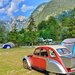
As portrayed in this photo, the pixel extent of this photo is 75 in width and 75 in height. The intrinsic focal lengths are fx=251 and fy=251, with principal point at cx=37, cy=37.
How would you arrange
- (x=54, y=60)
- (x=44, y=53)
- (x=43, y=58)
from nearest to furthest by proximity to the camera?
(x=54, y=60), (x=43, y=58), (x=44, y=53)

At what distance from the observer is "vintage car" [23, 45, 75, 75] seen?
50.8ft

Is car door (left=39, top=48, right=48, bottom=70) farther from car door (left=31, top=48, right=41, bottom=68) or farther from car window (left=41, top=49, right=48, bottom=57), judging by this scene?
car door (left=31, top=48, right=41, bottom=68)

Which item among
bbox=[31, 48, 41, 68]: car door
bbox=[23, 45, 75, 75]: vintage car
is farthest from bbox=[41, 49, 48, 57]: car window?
bbox=[31, 48, 41, 68]: car door

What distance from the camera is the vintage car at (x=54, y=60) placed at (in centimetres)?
1549

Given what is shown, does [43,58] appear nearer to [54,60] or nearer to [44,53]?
[44,53]

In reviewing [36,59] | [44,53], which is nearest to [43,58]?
[44,53]

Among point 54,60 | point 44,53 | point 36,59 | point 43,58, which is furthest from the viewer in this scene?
point 36,59

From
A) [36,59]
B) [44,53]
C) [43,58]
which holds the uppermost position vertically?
[44,53]

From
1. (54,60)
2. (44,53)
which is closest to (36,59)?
(44,53)

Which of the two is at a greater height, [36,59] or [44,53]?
[44,53]

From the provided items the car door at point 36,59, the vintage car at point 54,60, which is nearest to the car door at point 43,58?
the vintage car at point 54,60

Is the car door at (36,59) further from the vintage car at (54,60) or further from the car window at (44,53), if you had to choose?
the car window at (44,53)

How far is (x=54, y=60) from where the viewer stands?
1612 centimetres

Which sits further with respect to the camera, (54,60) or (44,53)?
(44,53)
